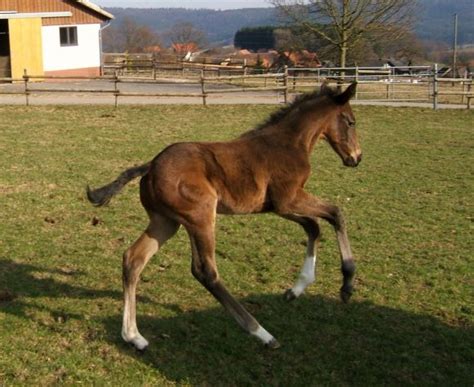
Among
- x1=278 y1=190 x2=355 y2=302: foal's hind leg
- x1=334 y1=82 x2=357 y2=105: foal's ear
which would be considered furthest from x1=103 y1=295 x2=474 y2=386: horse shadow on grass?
Answer: x1=334 y1=82 x2=357 y2=105: foal's ear

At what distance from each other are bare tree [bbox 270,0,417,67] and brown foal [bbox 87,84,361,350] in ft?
83.7

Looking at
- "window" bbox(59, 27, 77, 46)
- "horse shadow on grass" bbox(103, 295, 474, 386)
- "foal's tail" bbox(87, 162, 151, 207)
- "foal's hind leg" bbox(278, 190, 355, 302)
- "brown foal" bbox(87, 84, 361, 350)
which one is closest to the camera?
"horse shadow on grass" bbox(103, 295, 474, 386)

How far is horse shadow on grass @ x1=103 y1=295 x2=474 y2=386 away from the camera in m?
4.09

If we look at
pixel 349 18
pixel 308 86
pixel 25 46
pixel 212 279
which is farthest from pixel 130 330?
pixel 25 46

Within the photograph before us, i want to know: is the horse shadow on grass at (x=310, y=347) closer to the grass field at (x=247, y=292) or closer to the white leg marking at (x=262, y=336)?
the grass field at (x=247, y=292)

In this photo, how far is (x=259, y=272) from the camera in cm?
597

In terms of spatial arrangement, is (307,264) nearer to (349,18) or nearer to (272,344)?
(272,344)

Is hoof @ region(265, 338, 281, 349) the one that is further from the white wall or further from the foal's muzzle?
the white wall

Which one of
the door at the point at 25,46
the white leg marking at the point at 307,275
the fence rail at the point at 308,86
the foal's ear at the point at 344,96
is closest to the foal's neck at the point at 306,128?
the foal's ear at the point at 344,96

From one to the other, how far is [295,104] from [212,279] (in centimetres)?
156

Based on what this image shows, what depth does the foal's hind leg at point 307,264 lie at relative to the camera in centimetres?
486

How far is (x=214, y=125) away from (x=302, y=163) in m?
12.3

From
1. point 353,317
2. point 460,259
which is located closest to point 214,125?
point 460,259

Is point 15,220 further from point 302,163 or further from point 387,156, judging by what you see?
point 387,156
